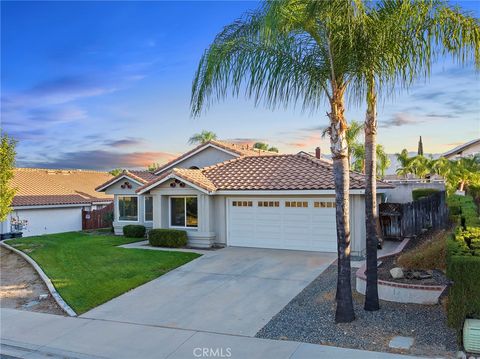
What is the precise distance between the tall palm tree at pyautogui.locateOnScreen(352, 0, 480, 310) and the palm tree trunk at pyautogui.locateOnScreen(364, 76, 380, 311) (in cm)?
50

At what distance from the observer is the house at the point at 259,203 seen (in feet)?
53.3

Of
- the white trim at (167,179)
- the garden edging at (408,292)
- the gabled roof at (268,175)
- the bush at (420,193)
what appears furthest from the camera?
the bush at (420,193)

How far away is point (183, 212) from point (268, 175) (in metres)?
4.42

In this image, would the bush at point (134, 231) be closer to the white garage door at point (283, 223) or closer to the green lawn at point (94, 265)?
the green lawn at point (94, 265)

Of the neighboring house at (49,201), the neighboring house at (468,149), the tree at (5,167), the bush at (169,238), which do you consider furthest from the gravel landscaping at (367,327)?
the neighboring house at (468,149)

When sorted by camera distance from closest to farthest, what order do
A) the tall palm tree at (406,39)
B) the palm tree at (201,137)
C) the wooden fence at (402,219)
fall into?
the tall palm tree at (406,39), the wooden fence at (402,219), the palm tree at (201,137)

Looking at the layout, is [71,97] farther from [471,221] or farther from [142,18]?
[471,221]

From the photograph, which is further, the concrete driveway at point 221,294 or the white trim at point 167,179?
the white trim at point 167,179

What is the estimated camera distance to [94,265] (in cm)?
Answer: 1432

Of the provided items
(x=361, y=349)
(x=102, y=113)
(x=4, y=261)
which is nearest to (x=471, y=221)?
(x=361, y=349)

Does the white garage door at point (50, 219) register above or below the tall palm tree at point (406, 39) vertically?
below

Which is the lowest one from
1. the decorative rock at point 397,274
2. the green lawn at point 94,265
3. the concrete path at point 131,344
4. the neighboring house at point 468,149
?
the concrete path at point 131,344

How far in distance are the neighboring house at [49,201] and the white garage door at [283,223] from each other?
16844 mm

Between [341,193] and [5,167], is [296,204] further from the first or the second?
[5,167]
